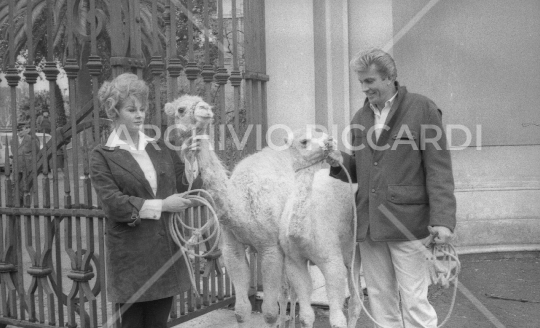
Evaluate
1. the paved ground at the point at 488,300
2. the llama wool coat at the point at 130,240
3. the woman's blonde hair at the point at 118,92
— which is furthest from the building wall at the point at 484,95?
the llama wool coat at the point at 130,240

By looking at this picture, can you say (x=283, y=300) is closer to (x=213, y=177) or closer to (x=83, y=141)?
(x=213, y=177)

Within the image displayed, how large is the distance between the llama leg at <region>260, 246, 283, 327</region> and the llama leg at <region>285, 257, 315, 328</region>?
63mm

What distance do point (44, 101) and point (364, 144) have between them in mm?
17948

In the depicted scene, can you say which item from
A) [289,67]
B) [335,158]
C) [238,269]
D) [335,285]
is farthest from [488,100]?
[238,269]

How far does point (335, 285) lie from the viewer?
3496 millimetres

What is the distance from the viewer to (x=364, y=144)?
358 centimetres

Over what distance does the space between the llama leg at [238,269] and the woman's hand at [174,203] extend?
527 millimetres

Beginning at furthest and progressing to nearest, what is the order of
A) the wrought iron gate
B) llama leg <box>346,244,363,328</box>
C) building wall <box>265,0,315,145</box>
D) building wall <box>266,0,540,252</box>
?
1. building wall <box>266,0,540,252</box>
2. building wall <box>265,0,315,145</box>
3. the wrought iron gate
4. llama leg <box>346,244,363,328</box>

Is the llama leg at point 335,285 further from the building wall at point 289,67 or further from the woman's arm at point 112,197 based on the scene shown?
the building wall at point 289,67

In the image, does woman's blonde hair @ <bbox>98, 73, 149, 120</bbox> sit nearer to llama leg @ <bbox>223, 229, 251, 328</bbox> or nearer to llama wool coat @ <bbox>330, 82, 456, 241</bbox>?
llama leg @ <bbox>223, 229, 251, 328</bbox>

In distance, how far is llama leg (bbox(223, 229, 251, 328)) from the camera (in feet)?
12.0

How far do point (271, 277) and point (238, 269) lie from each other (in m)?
0.21

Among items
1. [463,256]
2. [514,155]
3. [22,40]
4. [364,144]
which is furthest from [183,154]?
[22,40]

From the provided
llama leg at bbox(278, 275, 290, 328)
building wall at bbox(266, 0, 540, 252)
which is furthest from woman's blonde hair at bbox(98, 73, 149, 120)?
building wall at bbox(266, 0, 540, 252)
